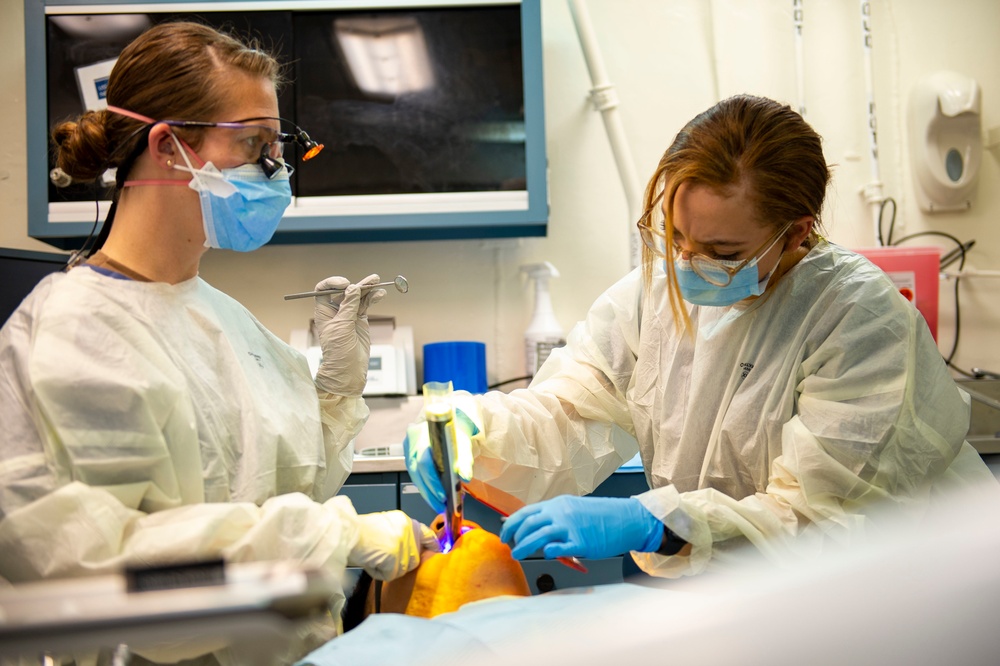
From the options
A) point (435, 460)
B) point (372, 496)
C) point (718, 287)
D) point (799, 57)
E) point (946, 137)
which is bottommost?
point (372, 496)

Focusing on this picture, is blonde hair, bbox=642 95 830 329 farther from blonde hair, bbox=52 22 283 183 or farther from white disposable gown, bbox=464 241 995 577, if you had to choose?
blonde hair, bbox=52 22 283 183

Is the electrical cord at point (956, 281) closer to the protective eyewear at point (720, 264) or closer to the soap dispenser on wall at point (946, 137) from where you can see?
the soap dispenser on wall at point (946, 137)

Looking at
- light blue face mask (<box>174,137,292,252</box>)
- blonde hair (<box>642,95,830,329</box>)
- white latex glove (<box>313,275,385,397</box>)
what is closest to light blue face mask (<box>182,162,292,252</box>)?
light blue face mask (<box>174,137,292,252</box>)

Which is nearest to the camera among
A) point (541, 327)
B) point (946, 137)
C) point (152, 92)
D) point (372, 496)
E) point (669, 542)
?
point (152, 92)

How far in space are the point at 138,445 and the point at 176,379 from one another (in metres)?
0.12

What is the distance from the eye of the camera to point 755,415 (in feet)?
4.57

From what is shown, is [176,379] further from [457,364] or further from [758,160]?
[457,364]

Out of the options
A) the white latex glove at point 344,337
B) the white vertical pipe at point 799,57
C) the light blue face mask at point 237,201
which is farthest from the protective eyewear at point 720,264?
the white vertical pipe at point 799,57

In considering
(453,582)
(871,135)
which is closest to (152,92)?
(453,582)

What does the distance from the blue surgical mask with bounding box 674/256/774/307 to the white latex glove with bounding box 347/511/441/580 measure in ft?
1.97

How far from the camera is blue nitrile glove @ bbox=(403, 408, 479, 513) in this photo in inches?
52.6

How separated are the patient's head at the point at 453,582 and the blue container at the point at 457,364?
1211 millimetres

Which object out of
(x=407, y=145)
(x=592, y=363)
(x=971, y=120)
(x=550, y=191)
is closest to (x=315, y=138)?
(x=407, y=145)

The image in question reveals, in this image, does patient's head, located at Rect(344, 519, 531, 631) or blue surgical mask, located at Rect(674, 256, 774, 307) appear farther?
blue surgical mask, located at Rect(674, 256, 774, 307)
